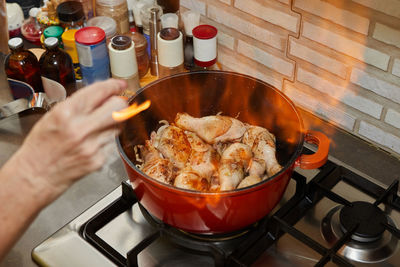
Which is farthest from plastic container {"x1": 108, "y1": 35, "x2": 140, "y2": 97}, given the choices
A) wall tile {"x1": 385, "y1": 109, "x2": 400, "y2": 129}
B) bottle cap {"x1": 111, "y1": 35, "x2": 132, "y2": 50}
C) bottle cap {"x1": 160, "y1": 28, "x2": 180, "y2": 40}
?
wall tile {"x1": 385, "y1": 109, "x2": 400, "y2": 129}

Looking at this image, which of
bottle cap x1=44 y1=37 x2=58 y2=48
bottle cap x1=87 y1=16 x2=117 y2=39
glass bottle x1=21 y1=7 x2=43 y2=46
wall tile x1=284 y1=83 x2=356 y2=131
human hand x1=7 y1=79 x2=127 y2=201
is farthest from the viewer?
glass bottle x1=21 y1=7 x2=43 y2=46

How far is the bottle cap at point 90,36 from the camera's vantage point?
5.07ft

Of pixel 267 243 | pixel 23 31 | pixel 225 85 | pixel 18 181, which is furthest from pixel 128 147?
pixel 23 31

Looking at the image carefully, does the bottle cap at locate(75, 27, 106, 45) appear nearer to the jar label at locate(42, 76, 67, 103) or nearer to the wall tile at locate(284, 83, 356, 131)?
the jar label at locate(42, 76, 67, 103)

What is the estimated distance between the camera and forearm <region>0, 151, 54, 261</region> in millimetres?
717

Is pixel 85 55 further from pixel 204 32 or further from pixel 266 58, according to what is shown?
pixel 266 58

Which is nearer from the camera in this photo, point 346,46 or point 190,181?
point 190,181

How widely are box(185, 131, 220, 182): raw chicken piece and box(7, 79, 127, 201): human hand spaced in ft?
1.46

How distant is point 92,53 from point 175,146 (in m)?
0.52

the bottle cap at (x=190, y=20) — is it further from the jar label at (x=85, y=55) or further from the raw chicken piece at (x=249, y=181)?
the raw chicken piece at (x=249, y=181)

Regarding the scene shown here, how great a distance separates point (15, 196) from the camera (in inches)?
28.3

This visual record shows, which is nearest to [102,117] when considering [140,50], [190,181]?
[190,181]

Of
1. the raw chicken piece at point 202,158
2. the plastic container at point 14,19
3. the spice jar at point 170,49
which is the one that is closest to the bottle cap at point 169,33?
the spice jar at point 170,49

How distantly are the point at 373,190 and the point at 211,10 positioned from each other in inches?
30.5
